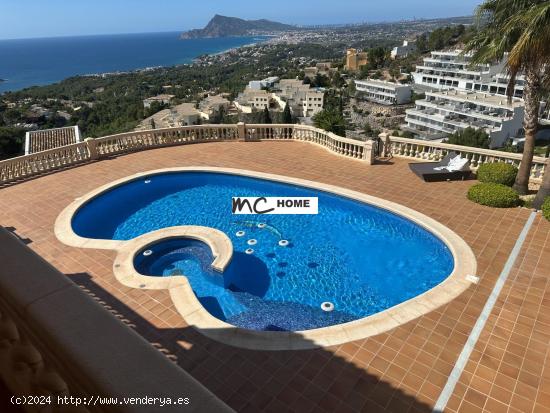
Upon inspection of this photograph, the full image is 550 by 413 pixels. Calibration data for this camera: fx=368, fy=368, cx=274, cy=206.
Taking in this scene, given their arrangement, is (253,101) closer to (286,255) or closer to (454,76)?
(454,76)

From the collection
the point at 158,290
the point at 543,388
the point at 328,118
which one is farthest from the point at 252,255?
the point at 328,118

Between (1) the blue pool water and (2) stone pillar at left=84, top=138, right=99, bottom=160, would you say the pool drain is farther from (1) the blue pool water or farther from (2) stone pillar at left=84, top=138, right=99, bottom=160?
(2) stone pillar at left=84, top=138, right=99, bottom=160

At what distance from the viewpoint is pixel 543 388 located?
22.1 feet

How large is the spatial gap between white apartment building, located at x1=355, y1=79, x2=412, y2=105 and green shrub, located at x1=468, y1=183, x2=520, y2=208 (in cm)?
11155

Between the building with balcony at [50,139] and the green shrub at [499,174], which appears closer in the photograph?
the green shrub at [499,174]

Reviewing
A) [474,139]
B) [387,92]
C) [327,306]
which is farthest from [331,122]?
[387,92]

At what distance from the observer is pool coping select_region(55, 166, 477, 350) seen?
7.96m

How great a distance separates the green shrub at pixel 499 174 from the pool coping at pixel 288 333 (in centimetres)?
389

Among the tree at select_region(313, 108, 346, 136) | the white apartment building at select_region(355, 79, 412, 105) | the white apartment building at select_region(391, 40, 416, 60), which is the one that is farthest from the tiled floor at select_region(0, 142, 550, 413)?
the white apartment building at select_region(391, 40, 416, 60)

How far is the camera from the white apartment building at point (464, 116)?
75.4 m

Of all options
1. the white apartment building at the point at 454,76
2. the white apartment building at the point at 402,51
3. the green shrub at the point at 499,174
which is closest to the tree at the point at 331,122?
the green shrub at the point at 499,174

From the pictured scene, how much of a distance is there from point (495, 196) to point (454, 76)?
11721 centimetres

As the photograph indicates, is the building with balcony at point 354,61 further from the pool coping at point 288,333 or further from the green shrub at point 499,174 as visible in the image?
the pool coping at point 288,333

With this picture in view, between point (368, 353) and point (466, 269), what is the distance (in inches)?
172
